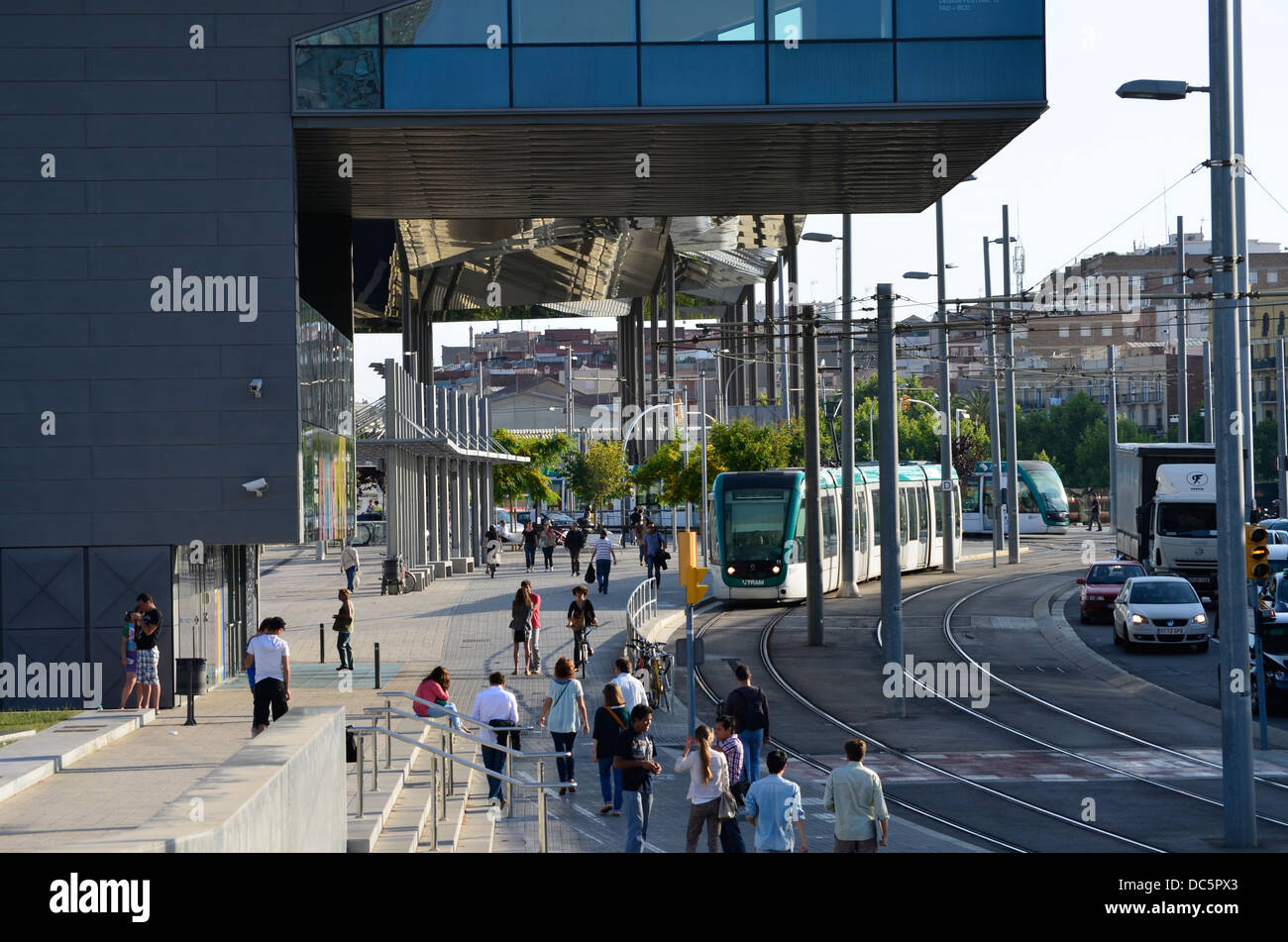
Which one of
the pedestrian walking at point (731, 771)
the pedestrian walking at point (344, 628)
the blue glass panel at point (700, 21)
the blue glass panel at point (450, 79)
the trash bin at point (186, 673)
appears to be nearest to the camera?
the pedestrian walking at point (731, 771)

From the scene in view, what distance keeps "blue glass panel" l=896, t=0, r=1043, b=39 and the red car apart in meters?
16.6

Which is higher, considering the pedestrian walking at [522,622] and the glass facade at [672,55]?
the glass facade at [672,55]

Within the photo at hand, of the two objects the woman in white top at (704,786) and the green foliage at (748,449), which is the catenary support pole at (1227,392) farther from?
the green foliage at (748,449)

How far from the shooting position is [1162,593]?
3098 cm

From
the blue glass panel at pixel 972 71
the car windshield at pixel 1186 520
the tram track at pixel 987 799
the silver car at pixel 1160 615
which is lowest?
the tram track at pixel 987 799

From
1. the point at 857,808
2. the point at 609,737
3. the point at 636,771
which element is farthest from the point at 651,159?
the point at 857,808

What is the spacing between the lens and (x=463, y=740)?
1948cm

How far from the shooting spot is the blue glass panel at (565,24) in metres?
22.0

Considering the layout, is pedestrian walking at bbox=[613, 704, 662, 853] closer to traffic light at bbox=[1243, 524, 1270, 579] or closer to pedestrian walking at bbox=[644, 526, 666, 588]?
traffic light at bbox=[1243, 524, 1270, 579]

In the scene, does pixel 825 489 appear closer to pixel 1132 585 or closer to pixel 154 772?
pixel 1132 585

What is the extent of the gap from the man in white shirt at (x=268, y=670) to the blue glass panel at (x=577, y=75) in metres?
8.69

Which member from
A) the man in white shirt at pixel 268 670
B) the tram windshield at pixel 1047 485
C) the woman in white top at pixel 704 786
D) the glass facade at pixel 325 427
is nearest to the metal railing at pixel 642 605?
the glass facade at pixel 325 427

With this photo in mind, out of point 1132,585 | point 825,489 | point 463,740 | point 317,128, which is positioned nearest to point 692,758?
point 463,740

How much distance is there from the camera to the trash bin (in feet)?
69.3
